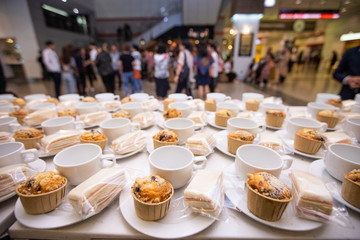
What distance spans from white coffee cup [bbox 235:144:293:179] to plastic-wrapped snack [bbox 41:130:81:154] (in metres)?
1.11

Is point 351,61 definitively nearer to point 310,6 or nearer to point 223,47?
point 310,6

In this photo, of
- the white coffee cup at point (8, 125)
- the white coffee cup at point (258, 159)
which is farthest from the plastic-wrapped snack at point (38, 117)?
the white coffee cup at point (258, 159)

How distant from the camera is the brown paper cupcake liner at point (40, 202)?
28.2 inches

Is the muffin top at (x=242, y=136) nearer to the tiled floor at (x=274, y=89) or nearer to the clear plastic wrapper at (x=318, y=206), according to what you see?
the clear plastic wrapper at (x=318, y=206)

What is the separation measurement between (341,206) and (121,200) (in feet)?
3.31

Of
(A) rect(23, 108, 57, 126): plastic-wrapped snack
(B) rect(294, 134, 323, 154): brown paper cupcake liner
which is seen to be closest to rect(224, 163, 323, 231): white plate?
(B) rect(294, 134, 323, 154): brown paper cupcake liner

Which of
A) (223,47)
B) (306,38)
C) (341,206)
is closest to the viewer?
(341,206)

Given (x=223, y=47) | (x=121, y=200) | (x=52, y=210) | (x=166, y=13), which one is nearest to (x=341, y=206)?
(x=121, y=200)

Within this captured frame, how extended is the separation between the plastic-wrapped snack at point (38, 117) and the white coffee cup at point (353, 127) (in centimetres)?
263

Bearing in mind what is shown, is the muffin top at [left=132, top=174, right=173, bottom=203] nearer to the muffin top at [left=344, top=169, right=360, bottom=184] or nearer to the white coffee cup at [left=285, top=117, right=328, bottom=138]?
the muffin top at [left=344, top=169, right=360, bottom=184]

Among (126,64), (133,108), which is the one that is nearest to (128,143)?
(133,108)

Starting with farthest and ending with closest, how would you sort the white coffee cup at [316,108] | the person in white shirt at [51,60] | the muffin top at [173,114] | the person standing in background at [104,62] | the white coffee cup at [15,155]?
1. the person standing in background at [104,62]
2. the person in white shirt at [51,60]
3. the white coffee cup at [316,108]
4. the muffin top at [173,114]
5. the white coffee cup at [15,155]

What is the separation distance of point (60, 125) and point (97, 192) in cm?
88

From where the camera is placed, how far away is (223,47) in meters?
16.3
